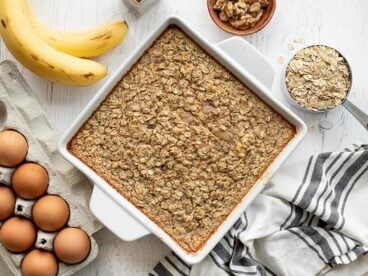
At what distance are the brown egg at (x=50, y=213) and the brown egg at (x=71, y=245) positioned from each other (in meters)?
0.03

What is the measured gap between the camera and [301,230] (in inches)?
69.6

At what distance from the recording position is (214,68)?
167cm

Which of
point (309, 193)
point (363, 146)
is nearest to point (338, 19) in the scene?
point (363, 146)

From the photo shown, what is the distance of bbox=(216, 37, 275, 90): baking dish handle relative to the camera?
167cm

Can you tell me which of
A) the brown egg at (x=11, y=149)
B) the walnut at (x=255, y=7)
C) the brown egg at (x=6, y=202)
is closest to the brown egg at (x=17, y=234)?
the brown egg at (x=6, y=202)

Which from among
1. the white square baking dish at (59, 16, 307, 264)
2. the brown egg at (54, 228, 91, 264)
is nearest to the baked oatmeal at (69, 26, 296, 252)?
the white square baking dish at (59, 16, 307, 264)

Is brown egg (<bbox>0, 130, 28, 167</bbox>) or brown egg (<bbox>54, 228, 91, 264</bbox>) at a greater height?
brown egg (<bbox>0, 130, 28, 167</bbox>)

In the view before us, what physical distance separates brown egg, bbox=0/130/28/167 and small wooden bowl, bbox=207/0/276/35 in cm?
51

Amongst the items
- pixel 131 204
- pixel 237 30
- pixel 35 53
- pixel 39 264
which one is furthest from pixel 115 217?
pixel 237 30

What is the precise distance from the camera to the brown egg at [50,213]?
1642 mm

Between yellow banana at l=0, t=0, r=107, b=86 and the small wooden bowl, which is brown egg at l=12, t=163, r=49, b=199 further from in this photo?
the small wooden bowl

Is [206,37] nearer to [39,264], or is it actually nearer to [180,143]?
[180,143]

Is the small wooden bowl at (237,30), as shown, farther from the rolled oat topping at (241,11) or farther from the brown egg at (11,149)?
the brown egg at (11,149)

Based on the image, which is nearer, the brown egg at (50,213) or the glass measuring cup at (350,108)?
the brown egg at (50,213)
